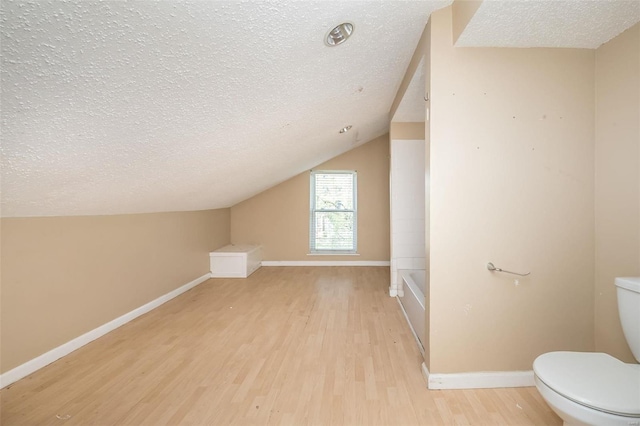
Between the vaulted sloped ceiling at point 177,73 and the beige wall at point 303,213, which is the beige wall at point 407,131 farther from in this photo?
the beige wall at point 303,213

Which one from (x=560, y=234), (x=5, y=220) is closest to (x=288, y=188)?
(x=5, y=220)

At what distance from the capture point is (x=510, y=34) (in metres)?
1.53

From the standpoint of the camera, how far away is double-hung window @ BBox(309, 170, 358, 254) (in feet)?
16.5

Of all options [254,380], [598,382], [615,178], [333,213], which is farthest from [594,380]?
[333,213]

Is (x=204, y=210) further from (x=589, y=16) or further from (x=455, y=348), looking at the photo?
(x=589, y=16)

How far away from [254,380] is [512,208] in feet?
6.29

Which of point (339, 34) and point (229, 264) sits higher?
point (339, 34)

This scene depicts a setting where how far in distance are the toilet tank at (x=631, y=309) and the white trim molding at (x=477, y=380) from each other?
1.88 feet

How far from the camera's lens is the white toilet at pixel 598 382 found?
3.29 ft

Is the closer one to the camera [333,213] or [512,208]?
[512,208]

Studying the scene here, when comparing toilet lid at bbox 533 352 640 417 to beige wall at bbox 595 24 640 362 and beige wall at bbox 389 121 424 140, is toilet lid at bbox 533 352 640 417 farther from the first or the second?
beige wall at bbox 389 121 424 140

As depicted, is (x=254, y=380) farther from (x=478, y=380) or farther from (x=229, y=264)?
(x=229, y=264)

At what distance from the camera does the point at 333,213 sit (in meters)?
5.05

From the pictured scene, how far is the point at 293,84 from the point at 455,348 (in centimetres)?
191
